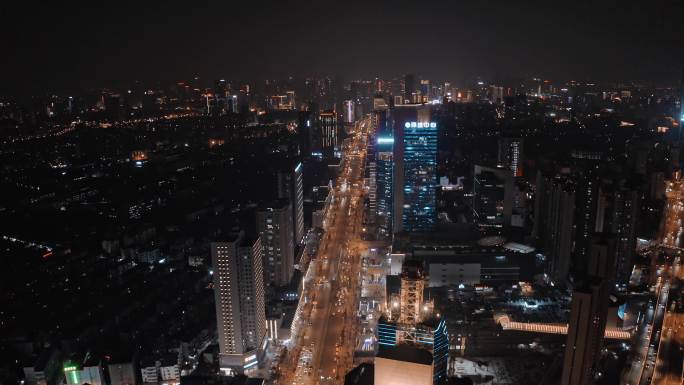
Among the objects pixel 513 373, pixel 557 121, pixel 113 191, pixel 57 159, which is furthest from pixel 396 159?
pixel 57 159

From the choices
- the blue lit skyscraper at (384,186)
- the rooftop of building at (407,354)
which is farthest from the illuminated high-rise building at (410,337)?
the blue lit skyscraper at (384,186)

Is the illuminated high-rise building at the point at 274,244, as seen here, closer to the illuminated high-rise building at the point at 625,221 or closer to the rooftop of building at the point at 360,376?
the rooftop of building at the point at 360,376

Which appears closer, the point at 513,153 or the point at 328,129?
the point at 513,153

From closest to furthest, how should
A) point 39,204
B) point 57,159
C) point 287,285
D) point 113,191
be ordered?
1. point 287,285
2. point 39,204
3. point 113,191
4. point 57,159

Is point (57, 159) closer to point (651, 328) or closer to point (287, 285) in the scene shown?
point (287, 285)

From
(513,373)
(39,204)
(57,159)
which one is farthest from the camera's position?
(57,159)

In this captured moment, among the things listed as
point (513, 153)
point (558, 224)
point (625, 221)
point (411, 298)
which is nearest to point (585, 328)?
point (411, 298)

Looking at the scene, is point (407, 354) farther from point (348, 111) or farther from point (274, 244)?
point (348, 111)
